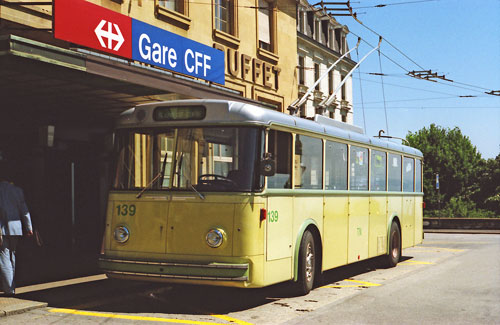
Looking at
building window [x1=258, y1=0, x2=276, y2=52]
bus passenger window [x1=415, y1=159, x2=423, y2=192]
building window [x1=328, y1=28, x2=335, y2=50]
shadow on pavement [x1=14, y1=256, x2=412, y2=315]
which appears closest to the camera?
shadow on pavement [x1=14, y1=256, x2=412, y2=315]

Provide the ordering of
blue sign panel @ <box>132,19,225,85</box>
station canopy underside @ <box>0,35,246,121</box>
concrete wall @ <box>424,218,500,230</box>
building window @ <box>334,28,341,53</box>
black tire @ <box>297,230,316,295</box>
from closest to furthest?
1. station canopy underside @ <box>0,35,246,121</box>
2. black tire @ <box>297,230,316,295</box>
3. blue sign panel @ <box>132,19,225,85</box>
4. concrete wall @ <box>424,218,500,230</box>
5. building window @ <box>334,28,341,53</box>

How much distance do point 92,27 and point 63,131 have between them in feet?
10.4

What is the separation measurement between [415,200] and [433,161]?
5416cm

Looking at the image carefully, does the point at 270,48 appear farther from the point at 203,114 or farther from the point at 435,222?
the point at 435,222

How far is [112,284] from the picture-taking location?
1104cm

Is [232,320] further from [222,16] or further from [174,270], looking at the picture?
[222,16]

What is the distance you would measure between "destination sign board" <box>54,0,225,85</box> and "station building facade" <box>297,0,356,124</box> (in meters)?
21.7

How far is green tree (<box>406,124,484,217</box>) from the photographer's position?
66.1 meters

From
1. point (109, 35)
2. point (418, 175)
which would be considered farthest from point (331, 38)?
point (109, 35)

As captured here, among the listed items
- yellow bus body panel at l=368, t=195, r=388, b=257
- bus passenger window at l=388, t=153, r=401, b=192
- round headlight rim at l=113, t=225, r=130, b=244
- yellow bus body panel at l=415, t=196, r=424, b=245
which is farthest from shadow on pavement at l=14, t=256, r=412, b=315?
yellow bus body panel at l=415, t=196, r=424, b=245

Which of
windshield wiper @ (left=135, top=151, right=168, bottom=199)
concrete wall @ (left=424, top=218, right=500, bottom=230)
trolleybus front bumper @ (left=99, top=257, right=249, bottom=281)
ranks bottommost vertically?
concrete wall @ (left=424, top=218, right=500, bottom=230)

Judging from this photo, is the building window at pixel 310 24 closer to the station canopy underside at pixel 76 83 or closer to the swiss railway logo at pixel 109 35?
the station canopy underside at pixel 76 83

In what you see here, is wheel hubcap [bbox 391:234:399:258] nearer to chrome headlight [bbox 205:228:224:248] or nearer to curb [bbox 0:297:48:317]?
chrome headlight [bbox 205:228:224:248]

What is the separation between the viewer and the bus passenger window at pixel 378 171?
13953 mm
